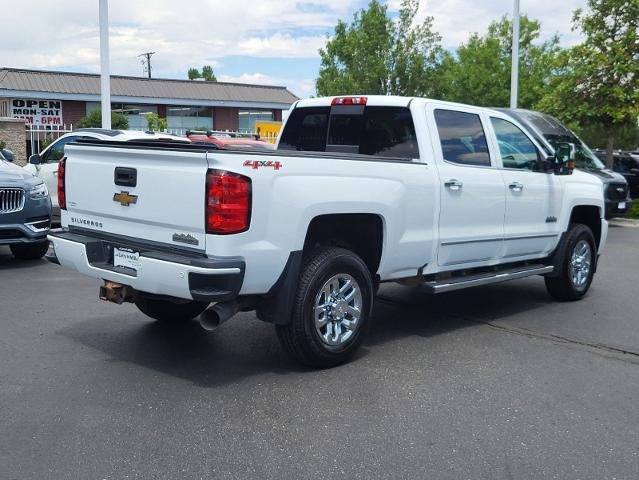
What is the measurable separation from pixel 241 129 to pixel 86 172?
1669 inches

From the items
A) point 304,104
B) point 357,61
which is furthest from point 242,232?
point 357,61

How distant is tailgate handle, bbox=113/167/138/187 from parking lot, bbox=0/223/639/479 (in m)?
1.35

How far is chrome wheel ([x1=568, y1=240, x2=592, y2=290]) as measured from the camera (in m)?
7.96

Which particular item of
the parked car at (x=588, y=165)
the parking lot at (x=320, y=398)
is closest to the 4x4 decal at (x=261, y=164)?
the parking lot at (x=320, y=398)

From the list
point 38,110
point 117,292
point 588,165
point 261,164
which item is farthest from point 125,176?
point 38,110

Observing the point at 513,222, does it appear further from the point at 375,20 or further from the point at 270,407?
the point at 375,20

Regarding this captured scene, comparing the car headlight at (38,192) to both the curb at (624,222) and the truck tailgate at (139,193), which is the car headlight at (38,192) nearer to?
the truck tailgate at (139,193)

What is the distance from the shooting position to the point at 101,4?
48.8ft

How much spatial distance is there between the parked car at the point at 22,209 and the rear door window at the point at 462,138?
5.57 m

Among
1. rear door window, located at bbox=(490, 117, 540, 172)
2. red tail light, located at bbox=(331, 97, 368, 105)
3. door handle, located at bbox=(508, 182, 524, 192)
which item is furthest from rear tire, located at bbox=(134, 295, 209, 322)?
rear door window, located at bbox=(490, 117, 540, 172)

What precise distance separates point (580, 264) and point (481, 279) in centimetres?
A: 204

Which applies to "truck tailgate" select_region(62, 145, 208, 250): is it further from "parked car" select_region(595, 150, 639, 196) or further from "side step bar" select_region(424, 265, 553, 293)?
"parked car" select_region(595, 150, 639, 196)

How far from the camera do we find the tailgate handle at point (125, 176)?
507 cm

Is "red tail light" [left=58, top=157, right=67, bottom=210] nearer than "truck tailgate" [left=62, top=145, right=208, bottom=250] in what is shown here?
No
